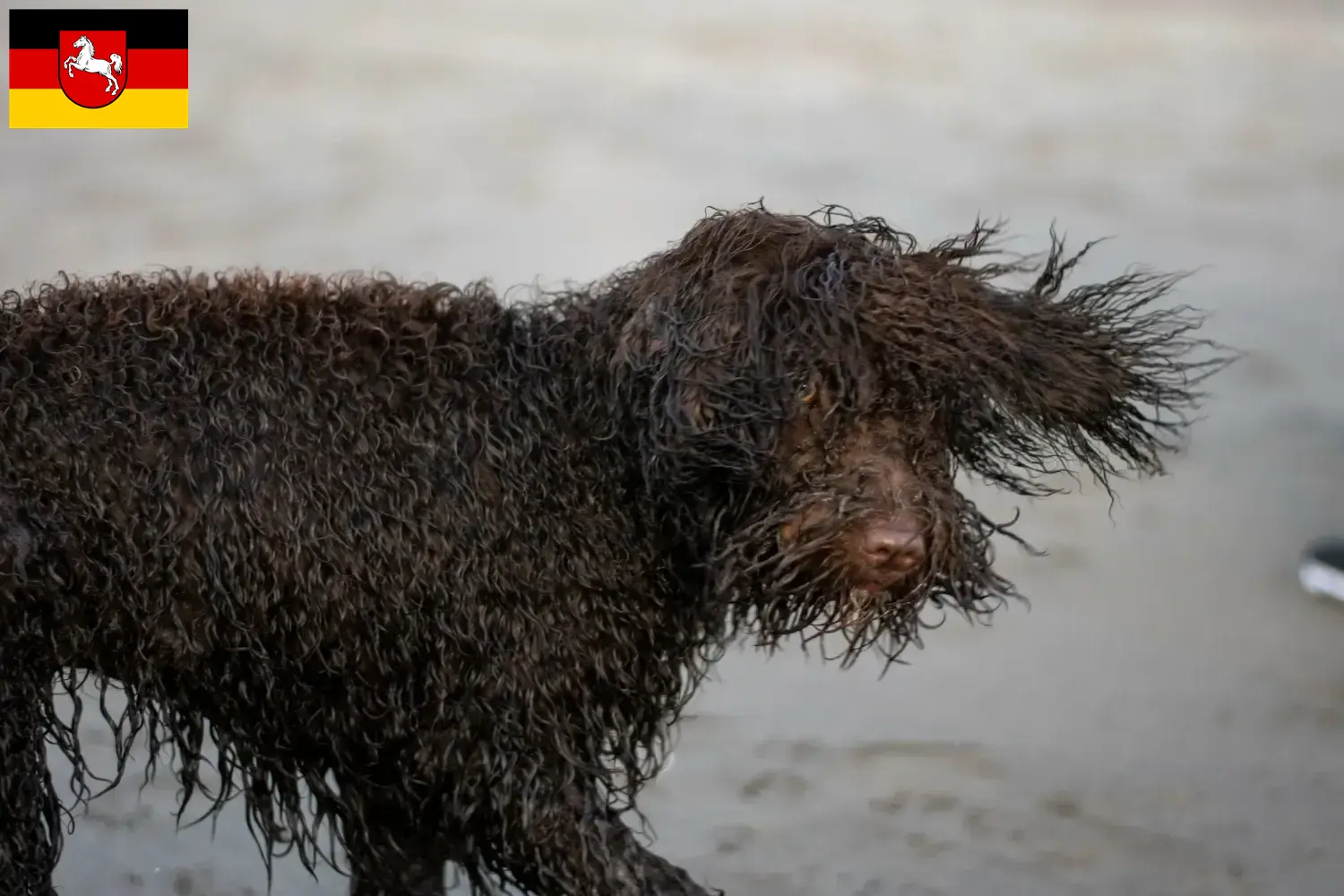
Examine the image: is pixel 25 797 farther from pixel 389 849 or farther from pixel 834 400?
pixel 834 400

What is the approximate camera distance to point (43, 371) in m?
2.19

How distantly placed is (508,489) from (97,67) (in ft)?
7.65

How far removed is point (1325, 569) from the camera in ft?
14.4

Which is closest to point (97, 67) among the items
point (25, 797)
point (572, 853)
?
point (25, 797)

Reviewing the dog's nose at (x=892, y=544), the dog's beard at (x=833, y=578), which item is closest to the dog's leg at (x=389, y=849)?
the dog's beard at (x=833, y=578)

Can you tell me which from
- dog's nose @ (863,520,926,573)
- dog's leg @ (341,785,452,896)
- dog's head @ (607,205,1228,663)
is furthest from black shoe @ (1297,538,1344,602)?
dog's leg @ (341,785,452,896)

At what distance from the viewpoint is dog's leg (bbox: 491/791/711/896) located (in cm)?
227

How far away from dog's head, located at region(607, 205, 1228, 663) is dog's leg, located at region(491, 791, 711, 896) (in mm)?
450

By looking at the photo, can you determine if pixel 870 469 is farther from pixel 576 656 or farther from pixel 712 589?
pixel 576 656

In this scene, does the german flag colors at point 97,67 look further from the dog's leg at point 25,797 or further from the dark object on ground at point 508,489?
the dog's leg at point 25,797

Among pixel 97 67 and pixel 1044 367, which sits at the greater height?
pixel 97 67

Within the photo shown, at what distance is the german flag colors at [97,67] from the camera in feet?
12.6

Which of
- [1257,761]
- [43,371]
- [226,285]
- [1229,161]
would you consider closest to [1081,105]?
[1229,161]

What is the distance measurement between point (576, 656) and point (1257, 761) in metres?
2.74
